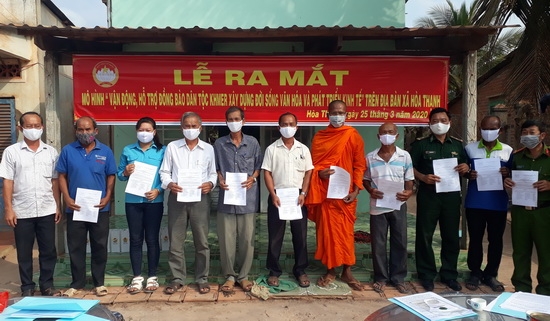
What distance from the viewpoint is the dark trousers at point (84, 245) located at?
13.1ft

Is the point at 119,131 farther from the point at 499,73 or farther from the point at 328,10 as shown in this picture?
the point at 499,73

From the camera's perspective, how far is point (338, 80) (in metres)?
4.96

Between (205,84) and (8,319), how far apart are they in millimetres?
3598

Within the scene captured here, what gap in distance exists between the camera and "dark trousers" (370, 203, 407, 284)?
4152 millimetres

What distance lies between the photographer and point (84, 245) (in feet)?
13.3

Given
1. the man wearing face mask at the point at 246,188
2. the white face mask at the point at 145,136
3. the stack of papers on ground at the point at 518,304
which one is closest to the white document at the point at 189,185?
the man wearing face mask at the point at 246,188

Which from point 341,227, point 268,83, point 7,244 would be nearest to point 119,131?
point 7,244

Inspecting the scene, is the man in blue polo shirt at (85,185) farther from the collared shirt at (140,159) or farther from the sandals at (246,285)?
the sandals at (246,285)

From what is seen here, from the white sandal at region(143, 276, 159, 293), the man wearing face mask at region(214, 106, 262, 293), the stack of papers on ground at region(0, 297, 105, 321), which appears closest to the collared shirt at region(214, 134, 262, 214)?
the man wearing face mask at region(214, 106, 262, 293)

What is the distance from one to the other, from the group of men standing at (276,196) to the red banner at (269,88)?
2.86 feet

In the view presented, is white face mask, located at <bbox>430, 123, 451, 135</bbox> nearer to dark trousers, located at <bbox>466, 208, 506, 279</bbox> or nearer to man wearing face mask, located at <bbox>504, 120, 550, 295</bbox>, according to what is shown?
man wearing face mask, located at <bbox>504, 120, 550, 295</bbox>

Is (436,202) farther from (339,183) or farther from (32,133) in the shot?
(32,133)

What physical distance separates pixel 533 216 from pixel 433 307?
2525mm

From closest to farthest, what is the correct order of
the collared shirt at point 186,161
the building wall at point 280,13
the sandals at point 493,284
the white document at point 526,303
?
the white document at point 526,303 → the collared shirt at point 186,161 → the sandals at point 493,284 → the building wall at point 280,13
